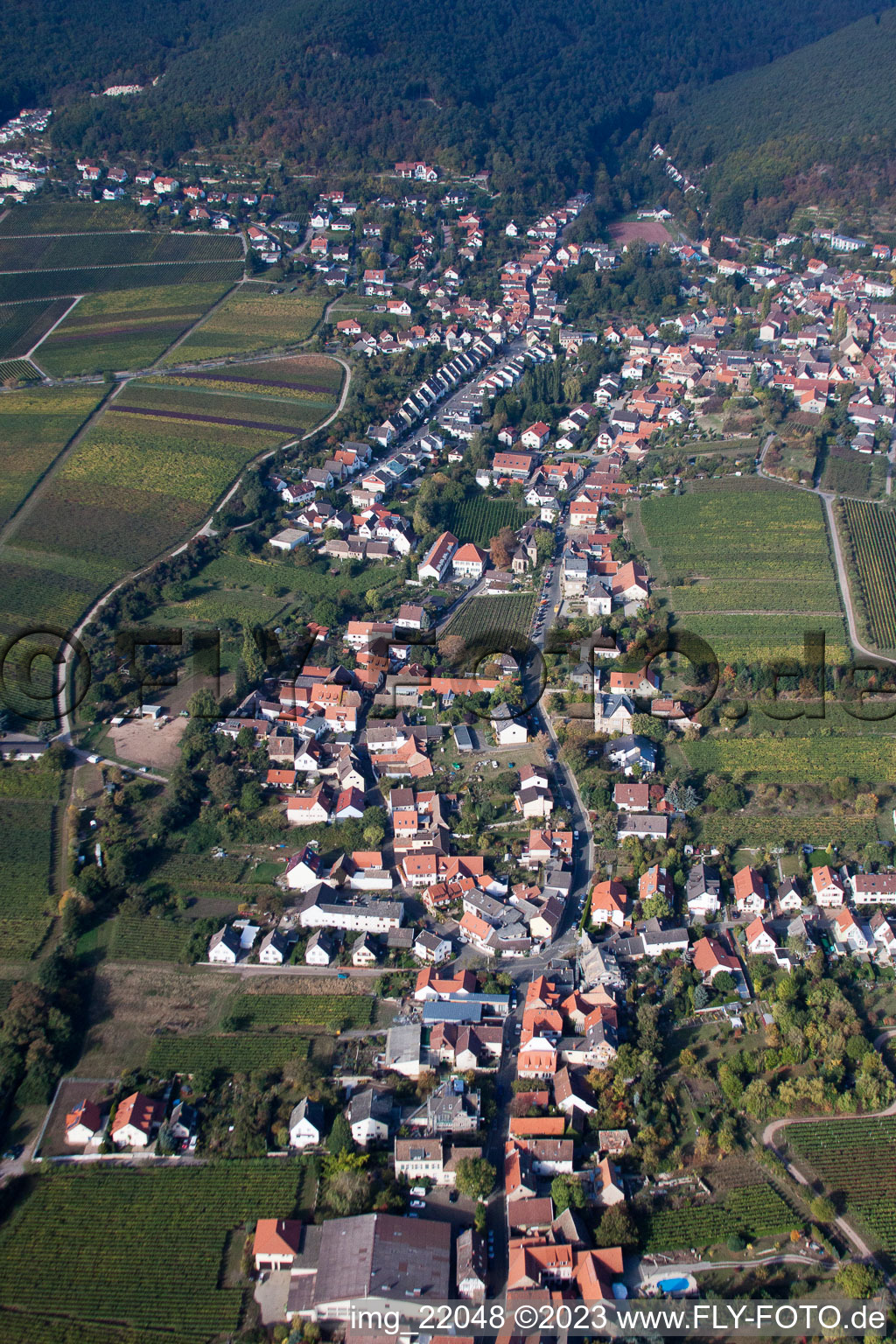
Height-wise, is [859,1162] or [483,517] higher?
[483,517]

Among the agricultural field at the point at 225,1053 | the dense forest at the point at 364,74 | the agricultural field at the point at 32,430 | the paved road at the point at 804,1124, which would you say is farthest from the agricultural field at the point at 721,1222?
the dense forest at the point at 364,74

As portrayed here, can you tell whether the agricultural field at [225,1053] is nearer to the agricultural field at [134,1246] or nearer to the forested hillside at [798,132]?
the agricultural field at [134,1246]

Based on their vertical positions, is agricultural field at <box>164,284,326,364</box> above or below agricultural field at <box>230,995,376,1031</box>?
above

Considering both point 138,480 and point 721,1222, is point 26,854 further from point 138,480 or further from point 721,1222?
point 138,480

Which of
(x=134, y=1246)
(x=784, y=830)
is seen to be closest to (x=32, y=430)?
(x=784, y=830)

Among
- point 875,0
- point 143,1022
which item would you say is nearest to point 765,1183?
point 143,1022

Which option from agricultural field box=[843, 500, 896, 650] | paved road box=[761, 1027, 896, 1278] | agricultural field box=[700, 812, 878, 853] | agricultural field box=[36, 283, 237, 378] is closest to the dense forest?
agricultural field box=[36, 283, 237, 378]

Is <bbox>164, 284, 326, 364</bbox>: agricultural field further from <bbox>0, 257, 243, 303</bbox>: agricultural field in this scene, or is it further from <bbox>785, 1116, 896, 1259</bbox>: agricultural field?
<bbox>785, 1116, 896, 1259</bbox>: agricultural field

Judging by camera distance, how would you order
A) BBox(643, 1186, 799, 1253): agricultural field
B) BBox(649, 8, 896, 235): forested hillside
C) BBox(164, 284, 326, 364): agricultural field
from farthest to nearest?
BBox(649, 8, 896, 235): forested hillside → BBox(164, 284, 326, 364): agricultural field → BBox(643, 1186, 799, 1253): agricultural field
